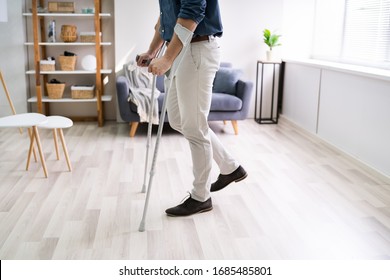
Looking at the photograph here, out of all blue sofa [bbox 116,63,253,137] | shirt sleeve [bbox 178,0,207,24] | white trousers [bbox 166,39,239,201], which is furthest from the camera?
blue sofa [bbox 116,63,253,137]

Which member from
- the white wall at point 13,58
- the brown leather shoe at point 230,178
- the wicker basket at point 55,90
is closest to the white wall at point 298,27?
the wicker basket at point 55,90

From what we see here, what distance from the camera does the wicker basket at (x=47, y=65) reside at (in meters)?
4.77

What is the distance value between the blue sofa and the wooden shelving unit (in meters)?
0.40

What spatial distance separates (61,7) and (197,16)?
10.1 feet

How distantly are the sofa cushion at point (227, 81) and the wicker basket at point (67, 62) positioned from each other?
1.49 metres

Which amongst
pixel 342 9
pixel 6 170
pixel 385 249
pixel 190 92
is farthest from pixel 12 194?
pixel 342 9

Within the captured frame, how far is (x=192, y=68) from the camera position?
2258 mm

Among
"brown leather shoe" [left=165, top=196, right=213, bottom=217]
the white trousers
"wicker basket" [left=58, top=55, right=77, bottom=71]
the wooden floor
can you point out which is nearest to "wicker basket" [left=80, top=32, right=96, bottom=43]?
"wicker basket" [left=58, top=55, right=77, bottom=71]

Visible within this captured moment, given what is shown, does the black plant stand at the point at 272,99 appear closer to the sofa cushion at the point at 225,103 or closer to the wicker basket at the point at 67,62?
the sofa cushion at the point at 225,103

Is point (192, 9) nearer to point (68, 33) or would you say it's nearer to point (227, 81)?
point (227, 81)

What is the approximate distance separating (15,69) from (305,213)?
141 inches

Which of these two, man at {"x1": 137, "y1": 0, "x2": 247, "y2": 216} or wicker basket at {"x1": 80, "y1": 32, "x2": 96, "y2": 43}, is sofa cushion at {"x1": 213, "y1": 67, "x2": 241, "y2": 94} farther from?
man at {"x1": 137, "y1": 0, "x2": 247, "y2": 216}

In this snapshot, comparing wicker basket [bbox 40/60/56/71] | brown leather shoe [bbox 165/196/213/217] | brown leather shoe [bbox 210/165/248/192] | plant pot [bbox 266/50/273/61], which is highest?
plant pot [bbox 266/50/273/61]

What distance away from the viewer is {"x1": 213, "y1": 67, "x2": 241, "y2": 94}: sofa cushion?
15.5ft
